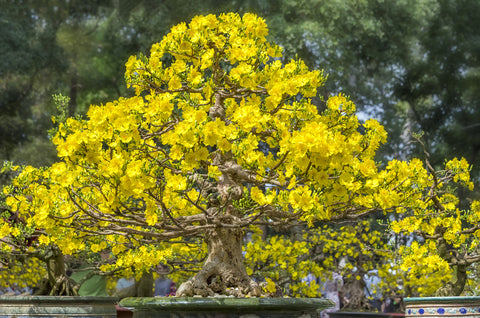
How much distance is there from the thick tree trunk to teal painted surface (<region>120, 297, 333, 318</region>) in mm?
355

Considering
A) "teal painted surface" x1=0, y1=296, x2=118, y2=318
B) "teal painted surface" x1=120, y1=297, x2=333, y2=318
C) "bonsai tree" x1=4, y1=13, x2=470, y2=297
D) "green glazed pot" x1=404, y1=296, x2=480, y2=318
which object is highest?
"bonsai tree" x1=4, y1=13, x2=470, y2=297

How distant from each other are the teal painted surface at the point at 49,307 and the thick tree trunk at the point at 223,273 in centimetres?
134

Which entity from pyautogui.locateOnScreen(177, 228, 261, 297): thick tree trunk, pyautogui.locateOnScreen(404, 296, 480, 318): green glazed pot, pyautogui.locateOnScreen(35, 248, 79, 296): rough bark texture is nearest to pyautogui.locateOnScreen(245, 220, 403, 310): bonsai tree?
pyautogui.locateOnScreen(404, 296, 480, 318): green glazed pot

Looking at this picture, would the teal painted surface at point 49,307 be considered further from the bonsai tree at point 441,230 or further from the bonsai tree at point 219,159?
the bonsai tree at point 441,230

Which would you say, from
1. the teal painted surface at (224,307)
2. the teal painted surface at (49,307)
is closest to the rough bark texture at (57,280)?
the teal painted surface at (49,307)

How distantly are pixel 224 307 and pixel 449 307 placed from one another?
123 inches

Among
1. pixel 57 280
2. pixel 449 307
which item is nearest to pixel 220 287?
pixel 57 280

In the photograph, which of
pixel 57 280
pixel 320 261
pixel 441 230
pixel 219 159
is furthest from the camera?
pixel 320 261

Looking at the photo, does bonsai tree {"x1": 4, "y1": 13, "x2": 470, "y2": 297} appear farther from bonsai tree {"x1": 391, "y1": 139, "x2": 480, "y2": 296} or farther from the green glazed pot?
the green glazed pot

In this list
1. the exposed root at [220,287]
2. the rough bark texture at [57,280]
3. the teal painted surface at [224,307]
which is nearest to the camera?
the teal painted surface at [224,307]

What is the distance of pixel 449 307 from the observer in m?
5.75

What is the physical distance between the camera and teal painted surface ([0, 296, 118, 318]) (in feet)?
16.3

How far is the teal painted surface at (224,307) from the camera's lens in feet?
11.7

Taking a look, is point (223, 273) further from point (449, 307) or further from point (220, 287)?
point (449, 307)
